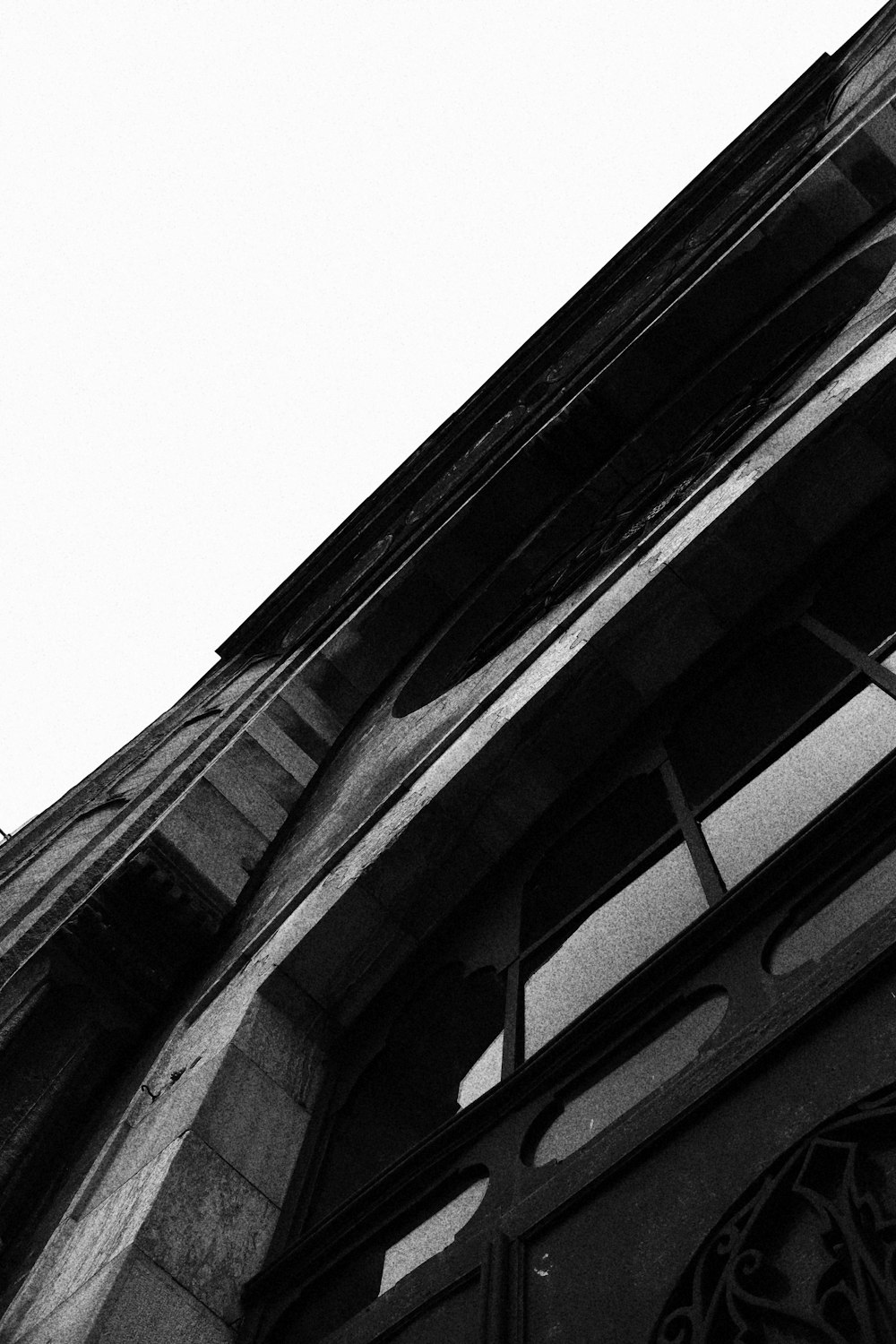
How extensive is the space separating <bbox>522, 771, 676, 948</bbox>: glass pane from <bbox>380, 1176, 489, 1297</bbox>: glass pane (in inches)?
48.2

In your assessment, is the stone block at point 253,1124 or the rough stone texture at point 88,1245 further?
the stone block at point 253,1124

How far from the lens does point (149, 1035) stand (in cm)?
573

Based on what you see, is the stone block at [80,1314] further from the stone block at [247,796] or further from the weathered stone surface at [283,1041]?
the stone block at [247,796]

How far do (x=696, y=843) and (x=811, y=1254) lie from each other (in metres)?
1.88

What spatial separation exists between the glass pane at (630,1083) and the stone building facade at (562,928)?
0.06 ft

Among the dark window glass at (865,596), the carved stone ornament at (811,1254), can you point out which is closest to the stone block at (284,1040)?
the carved stone ornament at (811,1254)

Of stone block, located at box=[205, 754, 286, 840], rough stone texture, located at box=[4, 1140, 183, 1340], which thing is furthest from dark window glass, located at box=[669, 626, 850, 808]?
stone block, located at box=[205, 754, 286, 840]

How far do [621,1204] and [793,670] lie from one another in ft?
8.26

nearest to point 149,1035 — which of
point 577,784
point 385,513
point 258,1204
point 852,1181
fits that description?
point 258,1204

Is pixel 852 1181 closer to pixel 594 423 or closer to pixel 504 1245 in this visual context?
pixel 504 1245

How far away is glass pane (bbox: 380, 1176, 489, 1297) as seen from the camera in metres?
3.64

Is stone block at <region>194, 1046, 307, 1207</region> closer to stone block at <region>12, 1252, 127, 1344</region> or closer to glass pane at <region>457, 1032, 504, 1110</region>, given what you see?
stone block at <region>12, 1252, 127, 1344</region>

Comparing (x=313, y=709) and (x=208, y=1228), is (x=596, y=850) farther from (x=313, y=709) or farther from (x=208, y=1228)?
(x=313, y=709)

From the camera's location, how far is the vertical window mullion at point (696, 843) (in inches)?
156
